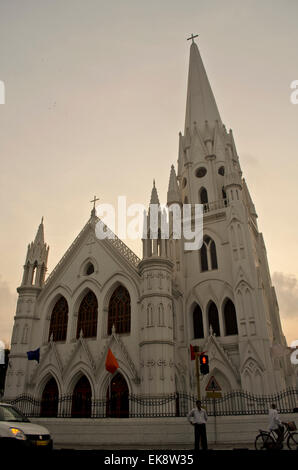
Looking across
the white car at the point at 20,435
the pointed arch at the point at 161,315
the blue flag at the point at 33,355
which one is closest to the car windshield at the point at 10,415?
the white car at the point at 20,435

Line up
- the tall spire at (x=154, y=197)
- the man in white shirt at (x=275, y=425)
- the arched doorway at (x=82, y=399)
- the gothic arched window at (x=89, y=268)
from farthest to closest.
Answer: the gothic arched window at (x=89, y=268)
the tall spire at (x=154, y=197)
the arched doorway at (x=82, y=399)
the man in white shirt at (x=275, y=425)

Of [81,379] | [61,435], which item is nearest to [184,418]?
[61,435]

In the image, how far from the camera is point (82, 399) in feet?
82.0

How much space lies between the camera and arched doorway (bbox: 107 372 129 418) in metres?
23.6

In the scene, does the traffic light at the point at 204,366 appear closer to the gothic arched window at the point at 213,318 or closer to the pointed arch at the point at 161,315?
the pointed arch at the point at 161,315

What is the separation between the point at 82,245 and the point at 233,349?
14.7 meters

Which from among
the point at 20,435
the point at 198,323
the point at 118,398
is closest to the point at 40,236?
the point at 118,398

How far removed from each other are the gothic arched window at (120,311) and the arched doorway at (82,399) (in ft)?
12.9

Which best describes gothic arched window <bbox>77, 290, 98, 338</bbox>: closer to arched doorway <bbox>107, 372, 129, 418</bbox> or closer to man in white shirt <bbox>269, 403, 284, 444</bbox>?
arched doorway <bbox>107, 372, 129, 418</bbox>

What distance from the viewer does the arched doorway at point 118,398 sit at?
23.6 m

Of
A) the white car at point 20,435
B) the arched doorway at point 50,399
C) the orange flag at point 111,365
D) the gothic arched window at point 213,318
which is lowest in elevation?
the white car at point 20,435

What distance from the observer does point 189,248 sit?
101 ft

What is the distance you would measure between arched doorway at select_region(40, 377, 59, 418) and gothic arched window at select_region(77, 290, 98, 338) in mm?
3997
